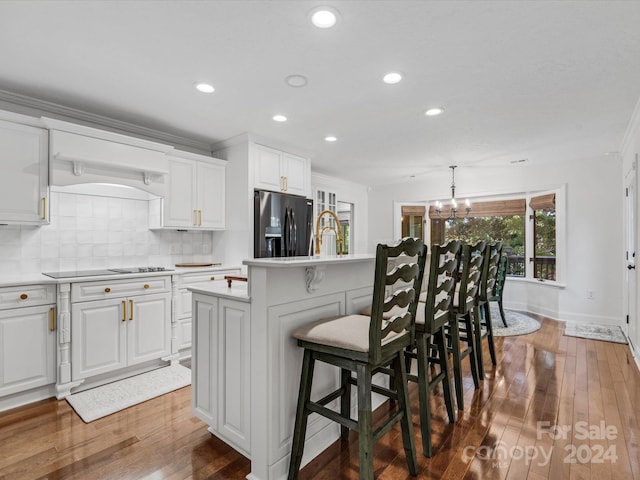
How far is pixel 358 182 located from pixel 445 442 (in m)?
5.54

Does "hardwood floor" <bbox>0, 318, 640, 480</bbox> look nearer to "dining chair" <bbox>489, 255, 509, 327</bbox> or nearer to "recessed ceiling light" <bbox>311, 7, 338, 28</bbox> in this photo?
"dining chair" <bbox>489, 255, 509, 327</bbox>

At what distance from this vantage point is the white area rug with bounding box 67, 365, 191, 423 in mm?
2414

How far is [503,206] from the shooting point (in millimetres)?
6000

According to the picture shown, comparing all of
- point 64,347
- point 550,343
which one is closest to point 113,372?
point 64,347

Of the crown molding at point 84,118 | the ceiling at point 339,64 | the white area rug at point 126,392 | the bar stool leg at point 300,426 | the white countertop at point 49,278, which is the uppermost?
Answer: the ceiling at point 339,64

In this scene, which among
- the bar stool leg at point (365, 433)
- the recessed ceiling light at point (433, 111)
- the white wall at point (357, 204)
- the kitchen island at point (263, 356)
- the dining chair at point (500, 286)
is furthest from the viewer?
the white wall at point (357, 204)

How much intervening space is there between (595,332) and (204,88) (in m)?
5.35

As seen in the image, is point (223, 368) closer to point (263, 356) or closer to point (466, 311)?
point (263, 356)

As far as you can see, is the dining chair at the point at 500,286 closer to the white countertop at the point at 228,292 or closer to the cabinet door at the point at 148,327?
the white countertop at the point at 228,292

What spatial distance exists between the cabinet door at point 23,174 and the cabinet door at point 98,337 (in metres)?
0.84

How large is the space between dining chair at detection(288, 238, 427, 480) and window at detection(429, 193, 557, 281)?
4.35 m

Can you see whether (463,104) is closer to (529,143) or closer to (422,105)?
(422,105)

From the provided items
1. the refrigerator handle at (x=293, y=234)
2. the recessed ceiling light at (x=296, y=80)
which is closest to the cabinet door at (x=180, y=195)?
the refrigerator handle at (x=293, y=234)

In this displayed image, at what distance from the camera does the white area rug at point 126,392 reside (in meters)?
2.41
